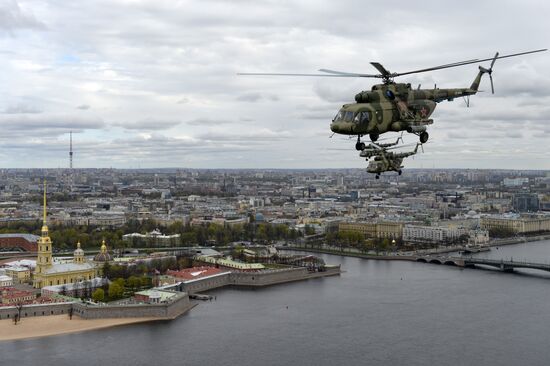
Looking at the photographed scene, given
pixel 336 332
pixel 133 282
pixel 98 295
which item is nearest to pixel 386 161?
pixel 336 332

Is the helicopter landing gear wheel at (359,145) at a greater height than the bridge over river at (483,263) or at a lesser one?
greater

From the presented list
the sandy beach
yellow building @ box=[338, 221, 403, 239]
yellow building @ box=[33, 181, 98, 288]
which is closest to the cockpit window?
the sandy beach

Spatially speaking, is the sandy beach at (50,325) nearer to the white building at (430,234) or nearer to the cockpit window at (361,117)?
the cockpit window at (361,117)

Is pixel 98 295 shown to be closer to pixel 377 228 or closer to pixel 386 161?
pixel 386 161

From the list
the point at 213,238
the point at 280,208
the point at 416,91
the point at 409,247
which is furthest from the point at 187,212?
the point at 416,91

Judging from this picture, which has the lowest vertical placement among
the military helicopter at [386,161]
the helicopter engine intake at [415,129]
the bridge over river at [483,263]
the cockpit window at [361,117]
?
the bridge over river at [483,263]

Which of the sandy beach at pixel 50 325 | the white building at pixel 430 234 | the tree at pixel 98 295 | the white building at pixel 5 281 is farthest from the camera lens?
the white building at pixel 430 234

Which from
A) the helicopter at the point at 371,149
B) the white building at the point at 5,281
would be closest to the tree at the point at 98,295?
the white building at the point at 5,281
